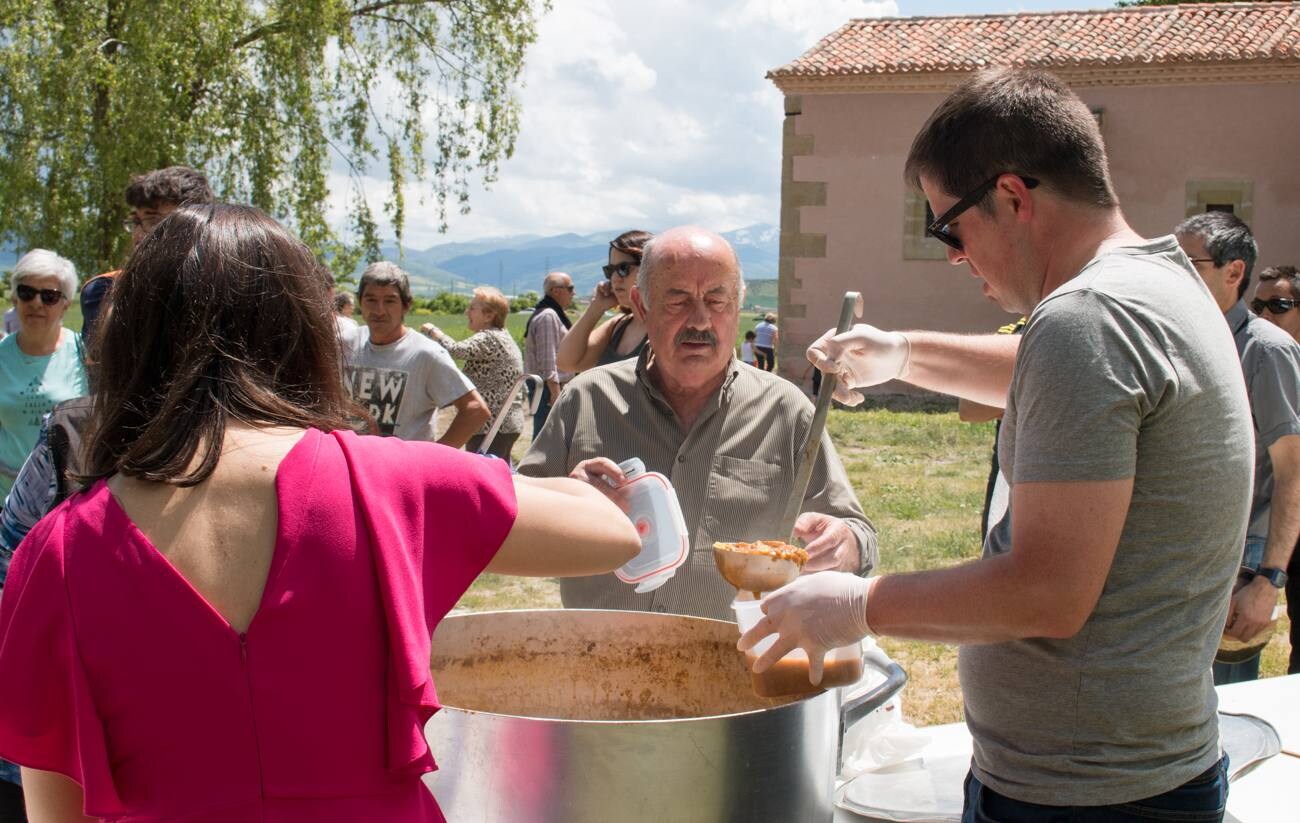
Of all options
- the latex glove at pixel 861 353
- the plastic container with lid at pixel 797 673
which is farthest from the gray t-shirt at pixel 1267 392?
the plastic container with lid at pixel 797 673

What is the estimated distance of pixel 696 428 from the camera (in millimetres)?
2693

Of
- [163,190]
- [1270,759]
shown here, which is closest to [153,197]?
[163,190]

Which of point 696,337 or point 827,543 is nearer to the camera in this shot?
point 827,543

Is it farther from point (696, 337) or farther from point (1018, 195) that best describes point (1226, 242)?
point (1018, 195)

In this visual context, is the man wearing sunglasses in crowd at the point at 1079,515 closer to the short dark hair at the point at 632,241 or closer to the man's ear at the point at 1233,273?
the man's ear at the point at 1233,273

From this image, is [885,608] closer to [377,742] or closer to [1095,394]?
[1095,394]

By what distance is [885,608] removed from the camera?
146cm

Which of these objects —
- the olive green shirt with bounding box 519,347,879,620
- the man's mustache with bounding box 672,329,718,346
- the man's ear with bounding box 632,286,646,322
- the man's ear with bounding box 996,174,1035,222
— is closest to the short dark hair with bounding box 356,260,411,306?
the man's ear with bounding box 632,286,646,322

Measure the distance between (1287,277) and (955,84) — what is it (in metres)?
12.6

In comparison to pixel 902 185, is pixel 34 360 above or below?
below

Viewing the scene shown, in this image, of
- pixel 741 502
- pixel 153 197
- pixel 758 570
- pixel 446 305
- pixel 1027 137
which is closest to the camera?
pixel 1027 137

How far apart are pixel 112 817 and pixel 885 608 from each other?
0.93 m

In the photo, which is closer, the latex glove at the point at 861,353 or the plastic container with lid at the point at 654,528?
the plastic container with lid at the point at 654,528

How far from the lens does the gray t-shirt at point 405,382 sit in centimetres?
495
